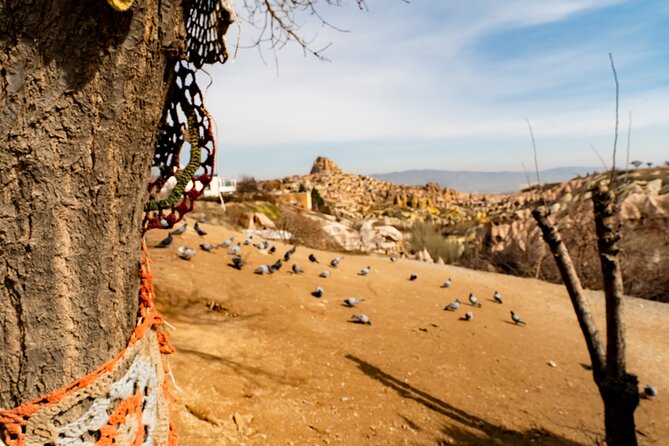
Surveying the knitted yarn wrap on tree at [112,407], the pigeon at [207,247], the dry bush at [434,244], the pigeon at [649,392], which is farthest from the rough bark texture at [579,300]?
the dry bush at [434,244]

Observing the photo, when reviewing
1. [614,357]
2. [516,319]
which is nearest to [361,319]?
[614,357]

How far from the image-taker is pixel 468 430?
346 cm

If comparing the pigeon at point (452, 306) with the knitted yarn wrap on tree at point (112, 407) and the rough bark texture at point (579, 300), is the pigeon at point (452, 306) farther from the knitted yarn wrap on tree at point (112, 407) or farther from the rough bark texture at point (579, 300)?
the knitted yarn wrap on tree at point (112, 407)

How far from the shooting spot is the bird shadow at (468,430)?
3.35 m

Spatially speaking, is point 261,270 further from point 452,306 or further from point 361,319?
point 452,306

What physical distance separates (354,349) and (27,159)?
12.8 feet

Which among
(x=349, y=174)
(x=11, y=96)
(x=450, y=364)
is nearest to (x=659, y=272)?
(x=450, y=364)

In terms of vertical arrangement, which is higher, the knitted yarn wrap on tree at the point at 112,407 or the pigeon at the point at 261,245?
the knitted yarn wrap on tree at the point at 112,407

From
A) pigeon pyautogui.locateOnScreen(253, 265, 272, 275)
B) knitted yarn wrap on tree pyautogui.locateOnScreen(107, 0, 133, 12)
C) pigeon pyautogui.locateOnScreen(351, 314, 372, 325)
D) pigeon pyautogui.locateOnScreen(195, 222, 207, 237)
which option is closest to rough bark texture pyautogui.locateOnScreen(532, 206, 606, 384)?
pigeon pyautogui.locateOnScreen(351, 314, 372, 325)

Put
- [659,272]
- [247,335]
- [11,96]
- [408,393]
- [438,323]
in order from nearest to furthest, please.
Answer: [11,96] < [408,393] < [247,335] < [438,323] < [659,272]

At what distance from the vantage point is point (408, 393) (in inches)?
153

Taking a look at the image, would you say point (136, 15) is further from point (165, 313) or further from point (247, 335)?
point (165, 313)

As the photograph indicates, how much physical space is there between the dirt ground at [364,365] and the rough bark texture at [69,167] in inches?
50.7

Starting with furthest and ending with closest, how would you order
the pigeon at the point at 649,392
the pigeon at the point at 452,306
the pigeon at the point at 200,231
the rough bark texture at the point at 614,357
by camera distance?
the pigeon at the point at 200,231 → the pigeon at the point at 452,306 → the pigeon at the point at 649,392 → the rough bark texture at the point at 614,357
